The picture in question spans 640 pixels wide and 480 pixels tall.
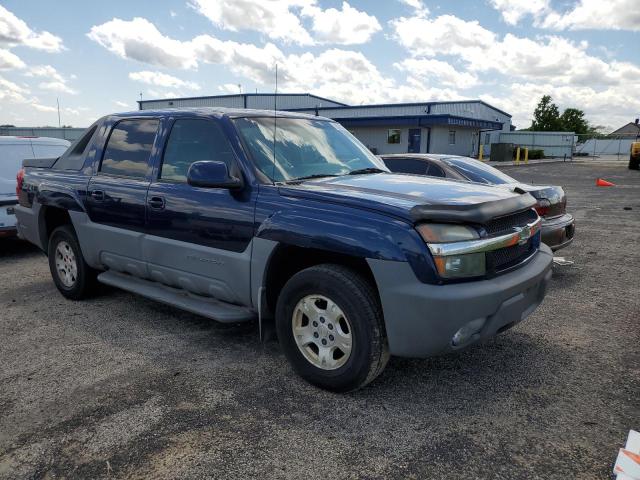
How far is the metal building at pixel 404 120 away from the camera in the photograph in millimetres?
36969

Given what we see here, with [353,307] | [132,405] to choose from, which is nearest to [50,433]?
[132,405]

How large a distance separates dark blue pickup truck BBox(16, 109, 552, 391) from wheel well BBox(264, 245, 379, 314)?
0.01 m

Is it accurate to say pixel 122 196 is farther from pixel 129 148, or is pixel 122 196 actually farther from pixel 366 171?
pixel 366 171

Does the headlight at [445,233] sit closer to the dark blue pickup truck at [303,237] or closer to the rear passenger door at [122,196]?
the dark blue pickup truck at [303,237]

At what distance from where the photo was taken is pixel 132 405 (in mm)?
3090

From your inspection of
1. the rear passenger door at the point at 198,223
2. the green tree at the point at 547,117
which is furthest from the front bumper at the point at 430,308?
the green tree at the point at 547,117

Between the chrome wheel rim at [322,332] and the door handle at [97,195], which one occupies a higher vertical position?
the door handle at [97,195]

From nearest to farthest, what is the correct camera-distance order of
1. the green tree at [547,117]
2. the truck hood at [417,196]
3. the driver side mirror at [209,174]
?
the truck hood at [417,196] → the driver side mirror at [209,174] → the green tree at [547,117]

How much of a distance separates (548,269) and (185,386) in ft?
8.53

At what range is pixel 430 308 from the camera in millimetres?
2727

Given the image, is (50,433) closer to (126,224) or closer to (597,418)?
(126,224)

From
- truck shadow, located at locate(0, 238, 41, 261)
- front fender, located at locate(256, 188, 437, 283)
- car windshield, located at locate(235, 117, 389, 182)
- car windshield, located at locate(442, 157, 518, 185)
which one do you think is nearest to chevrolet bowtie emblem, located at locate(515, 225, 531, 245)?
front fender, located at locate(256, 188, 437, 283)

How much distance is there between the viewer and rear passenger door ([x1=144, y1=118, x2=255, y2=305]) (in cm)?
352

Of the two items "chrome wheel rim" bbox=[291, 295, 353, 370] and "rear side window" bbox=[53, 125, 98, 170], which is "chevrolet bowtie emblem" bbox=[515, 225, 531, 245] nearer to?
"chrome wheel rim" bbox=[291, 295, 353, 370]
